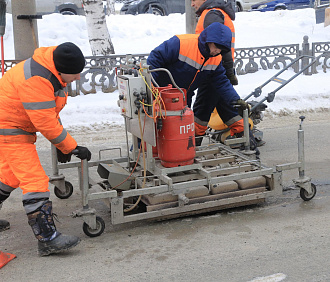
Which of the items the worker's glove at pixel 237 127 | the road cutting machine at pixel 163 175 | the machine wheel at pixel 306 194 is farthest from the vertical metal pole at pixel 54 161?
the machine wheel at pixel 306 194

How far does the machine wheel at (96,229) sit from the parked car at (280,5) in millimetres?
17710


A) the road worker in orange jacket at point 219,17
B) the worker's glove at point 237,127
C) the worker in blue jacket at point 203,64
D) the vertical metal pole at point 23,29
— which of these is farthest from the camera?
the vertical metal pole at point 23,29

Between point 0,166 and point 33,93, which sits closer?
point 33,93

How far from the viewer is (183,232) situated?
14.7 ft

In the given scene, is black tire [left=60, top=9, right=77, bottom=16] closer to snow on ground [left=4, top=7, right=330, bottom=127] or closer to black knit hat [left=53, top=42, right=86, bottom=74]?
snow on ground [left=4, top=7, right=330, bottom=127]

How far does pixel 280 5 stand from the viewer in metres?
20.4

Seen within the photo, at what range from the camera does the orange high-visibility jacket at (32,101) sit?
3.82 m

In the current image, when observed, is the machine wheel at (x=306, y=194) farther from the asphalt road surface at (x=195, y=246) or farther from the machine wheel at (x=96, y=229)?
the machine wheel at (x=96, y=229)

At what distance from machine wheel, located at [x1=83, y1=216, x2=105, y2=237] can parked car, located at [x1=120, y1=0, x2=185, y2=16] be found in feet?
50.2

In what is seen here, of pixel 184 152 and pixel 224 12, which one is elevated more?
pixel 224 12

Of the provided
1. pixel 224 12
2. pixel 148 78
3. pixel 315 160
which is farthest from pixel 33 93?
pixel 315 160

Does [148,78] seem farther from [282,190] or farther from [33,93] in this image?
[282,190]

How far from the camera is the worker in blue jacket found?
5035 millimetres

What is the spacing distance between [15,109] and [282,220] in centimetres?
247
